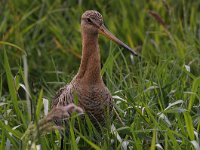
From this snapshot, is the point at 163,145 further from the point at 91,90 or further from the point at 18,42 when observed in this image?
the point at 18,42

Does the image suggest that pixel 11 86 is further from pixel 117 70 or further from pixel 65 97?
pixel 117 70

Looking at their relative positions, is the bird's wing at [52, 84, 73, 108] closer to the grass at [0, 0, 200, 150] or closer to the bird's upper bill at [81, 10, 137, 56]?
the grass at [0, 0, 200, 150]

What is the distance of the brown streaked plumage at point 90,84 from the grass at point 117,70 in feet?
0.38

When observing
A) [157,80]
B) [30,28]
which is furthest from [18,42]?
[157,80]

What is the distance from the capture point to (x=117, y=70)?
17.5 ft

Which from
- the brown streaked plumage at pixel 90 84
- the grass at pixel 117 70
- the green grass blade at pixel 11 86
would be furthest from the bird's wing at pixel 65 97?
the green grass blade at pixel 11 86

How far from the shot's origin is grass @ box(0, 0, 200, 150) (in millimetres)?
3959

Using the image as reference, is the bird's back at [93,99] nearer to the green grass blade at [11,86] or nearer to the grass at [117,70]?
the grass at [117,70]

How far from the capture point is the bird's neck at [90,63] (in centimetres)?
416

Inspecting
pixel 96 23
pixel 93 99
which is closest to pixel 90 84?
pixel 93 99

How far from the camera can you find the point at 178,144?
387cm

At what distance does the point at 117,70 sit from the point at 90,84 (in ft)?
3.97

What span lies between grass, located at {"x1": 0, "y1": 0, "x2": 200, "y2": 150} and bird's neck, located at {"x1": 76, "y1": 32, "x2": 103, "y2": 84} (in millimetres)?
271

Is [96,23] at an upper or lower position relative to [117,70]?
upper
